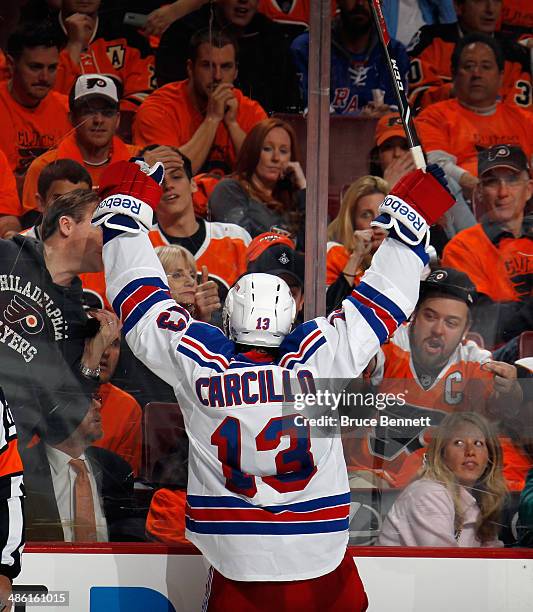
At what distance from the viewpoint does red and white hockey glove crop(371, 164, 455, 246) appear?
7.46 ft

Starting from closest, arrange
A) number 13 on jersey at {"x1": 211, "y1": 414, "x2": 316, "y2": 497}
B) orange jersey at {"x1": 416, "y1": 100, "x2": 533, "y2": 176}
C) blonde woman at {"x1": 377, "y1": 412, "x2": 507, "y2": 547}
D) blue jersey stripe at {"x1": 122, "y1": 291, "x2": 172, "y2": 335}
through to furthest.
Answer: number 13 on jersey at {"x1": 211, "y1": 414, "x2": 316, "y2": 497}, blue jersey stripe at {"x1": 122, "y1": 291, "x2": 172, "y2": 335}, blonde woman at {"x1": 377, "y1": 412, "x2": 507, "y2": 547}, orange jersey at {"x1": 416, "y1": 100, "x2": 533, "y2": 176}

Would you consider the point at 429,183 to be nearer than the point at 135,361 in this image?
Yes

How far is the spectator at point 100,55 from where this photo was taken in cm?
292

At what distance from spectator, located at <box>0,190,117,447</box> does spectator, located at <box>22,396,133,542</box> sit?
49 millimetres

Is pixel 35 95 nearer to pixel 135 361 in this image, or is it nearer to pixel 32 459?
pixel 135 361

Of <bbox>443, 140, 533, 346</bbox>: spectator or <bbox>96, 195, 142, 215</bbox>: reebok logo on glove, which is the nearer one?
<bbox>96, 195, 142, 215</bbox>: reebok logo on glove

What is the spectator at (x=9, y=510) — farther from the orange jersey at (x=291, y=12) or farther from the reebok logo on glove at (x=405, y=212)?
the orange jersey at (x=291, y=12)

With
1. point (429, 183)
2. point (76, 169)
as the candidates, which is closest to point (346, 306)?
point (429, 183)

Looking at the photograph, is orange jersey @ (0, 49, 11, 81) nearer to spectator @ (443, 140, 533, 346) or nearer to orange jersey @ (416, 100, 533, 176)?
orange jersey @ (416, 100, 533, 176)

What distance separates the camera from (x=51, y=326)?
9.46 feet

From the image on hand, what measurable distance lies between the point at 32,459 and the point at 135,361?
16.4 inches

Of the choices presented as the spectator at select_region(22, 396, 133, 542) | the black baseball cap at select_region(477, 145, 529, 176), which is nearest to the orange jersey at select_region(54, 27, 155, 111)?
the spectator at select_region(22, 396, 133, 542)

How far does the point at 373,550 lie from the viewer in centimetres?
281

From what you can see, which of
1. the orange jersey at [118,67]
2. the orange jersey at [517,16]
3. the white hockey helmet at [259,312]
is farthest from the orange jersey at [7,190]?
the orange jersey at [517,16]
